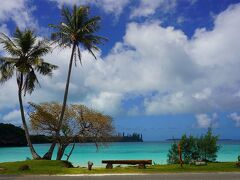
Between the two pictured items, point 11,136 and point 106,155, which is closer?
point 106,155

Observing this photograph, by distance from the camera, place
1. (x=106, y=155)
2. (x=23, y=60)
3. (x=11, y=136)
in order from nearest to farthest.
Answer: (x=23, y=60)
(x=106, y=155)
(x=11, y=136)

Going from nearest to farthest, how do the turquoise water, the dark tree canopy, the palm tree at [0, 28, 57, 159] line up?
the palm tree at [0, 28, 57, 159], the turquoise water, the dark tree canopy

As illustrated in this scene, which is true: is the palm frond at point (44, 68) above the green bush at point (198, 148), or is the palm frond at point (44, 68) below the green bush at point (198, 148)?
above

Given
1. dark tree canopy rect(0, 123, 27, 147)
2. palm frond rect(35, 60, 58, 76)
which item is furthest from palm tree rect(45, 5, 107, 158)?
dark tree canopy rect(0, 123, 27, 147)

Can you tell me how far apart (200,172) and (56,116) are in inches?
722

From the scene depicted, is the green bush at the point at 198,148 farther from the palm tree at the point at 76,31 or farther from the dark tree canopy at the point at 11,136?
the dark tree canopy at the point at 11,136

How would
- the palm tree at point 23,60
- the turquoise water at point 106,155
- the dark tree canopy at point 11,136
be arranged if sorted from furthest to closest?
the dark tree canopy at point 11,136, the turquoise water at point 106,155, the palm tree at point 23,60

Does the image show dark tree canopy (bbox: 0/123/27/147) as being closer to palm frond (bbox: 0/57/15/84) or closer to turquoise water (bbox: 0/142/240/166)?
turquoise water (bbox: 0/142/240/166)

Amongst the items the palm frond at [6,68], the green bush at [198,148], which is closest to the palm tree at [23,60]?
the palm frond at [6,68]

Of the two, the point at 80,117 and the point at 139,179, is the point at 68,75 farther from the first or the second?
the point at 139,179

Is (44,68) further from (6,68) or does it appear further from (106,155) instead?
(106,155)

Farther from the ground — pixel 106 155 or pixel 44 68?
pixel 44 68

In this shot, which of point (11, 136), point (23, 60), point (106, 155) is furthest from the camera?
point (11, 136)

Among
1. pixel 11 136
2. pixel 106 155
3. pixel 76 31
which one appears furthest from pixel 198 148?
pixel 11 136
